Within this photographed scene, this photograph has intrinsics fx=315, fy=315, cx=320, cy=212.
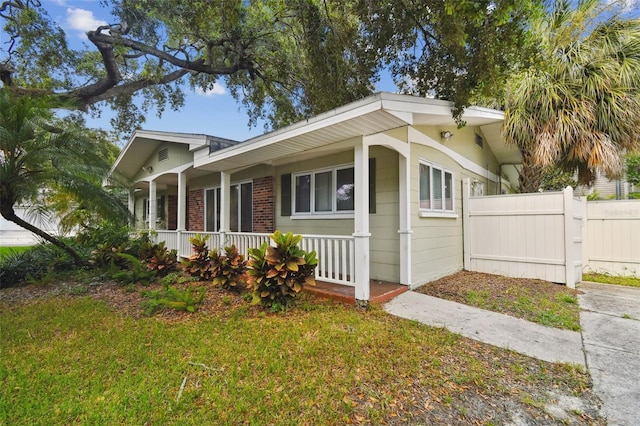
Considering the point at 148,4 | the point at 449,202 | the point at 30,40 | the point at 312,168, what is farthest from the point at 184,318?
the point at 30,40

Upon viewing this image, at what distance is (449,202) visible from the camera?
7.86 m

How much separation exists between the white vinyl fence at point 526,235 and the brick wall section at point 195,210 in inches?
343

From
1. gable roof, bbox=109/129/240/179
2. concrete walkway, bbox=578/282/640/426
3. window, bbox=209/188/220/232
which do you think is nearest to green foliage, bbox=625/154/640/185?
concrete walkway, bbox=578/282/640/426

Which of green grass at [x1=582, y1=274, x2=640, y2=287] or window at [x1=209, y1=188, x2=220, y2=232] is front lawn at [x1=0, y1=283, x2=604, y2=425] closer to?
green grass at [x1=582, y1=274, x2=640, y2=287]

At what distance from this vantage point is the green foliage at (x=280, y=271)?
4914mm

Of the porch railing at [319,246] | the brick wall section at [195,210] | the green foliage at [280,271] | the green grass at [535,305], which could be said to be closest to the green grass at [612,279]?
the green grass at [535,305]

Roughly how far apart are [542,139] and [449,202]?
102 inches

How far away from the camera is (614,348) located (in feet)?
12.6

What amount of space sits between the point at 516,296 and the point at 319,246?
12.9 ft

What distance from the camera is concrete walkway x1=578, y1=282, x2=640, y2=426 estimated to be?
276 cm

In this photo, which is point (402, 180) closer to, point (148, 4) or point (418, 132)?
point (418, 132)

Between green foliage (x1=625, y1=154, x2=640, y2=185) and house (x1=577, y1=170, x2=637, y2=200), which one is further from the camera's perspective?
house (x1=577, y1=170, x2=637, y2=200)

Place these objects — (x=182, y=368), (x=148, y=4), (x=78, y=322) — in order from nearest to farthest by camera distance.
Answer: (x=182, y=368) < (x=78, y=322) < (x=148, y=4)

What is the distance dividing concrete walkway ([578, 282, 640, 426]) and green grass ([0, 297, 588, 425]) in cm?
24
